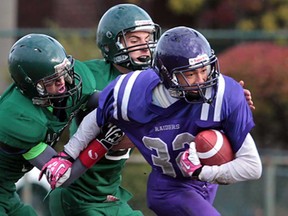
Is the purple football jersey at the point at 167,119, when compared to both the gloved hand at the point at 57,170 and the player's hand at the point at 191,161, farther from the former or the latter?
the gloved hand at the point at 57,170

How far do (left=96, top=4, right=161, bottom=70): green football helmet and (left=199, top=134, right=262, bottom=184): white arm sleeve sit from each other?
1.05 m

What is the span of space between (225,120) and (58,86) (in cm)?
100

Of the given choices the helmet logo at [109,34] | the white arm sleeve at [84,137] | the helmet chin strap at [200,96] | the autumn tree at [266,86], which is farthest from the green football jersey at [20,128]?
the autumn tree at [266,86]

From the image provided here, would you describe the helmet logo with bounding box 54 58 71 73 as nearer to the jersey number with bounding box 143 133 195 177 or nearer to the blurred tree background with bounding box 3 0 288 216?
the jersey number with bounding box 143 133 195 177

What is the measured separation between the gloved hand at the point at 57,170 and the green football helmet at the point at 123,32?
2.61 ft

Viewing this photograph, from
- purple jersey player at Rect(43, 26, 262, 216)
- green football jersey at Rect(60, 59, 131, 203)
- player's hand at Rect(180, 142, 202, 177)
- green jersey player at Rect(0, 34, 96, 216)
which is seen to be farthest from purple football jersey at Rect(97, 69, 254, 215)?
green football jersey at Rect(60, 59, 131, 203)

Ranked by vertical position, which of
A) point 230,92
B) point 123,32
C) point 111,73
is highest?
point 230,92

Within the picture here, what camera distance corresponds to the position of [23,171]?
6070 mm

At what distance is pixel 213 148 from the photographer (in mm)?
5336

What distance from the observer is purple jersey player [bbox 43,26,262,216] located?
211 inches

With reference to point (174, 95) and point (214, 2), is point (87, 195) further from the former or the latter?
point (214, 2)

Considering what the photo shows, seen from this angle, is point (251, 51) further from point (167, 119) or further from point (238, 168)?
point (238, 168)

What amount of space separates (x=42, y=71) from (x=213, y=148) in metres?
1.09

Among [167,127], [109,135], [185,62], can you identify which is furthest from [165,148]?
[185,62]
